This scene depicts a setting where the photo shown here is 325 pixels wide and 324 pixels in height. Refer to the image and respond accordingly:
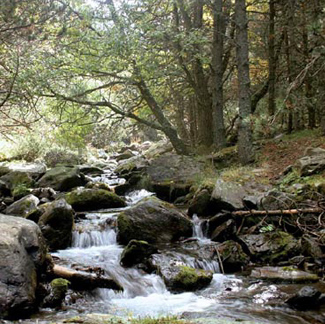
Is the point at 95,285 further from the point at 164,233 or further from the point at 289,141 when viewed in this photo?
the point at 289,141

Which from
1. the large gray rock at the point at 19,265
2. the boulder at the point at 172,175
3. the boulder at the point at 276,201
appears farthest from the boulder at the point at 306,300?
the boulder at the point at 172,175

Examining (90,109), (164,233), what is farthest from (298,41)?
(164,233)

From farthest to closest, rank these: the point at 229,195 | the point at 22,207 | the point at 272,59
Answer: the point at 272,59 < the point at 22,207 < the point at 229,195

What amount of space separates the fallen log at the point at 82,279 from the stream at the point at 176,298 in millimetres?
105

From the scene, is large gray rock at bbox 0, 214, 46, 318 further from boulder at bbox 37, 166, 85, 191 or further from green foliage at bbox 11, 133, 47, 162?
green foliage at bbox 11, 133, 47, 162

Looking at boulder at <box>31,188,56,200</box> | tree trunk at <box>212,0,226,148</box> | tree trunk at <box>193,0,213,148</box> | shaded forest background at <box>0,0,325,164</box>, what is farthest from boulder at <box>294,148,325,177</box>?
boulder at <box>31,188,56,200</box>

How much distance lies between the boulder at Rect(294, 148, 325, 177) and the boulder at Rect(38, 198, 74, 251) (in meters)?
5.53

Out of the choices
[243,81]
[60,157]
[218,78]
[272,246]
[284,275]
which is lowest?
[284,275]

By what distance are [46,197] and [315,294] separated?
8500 millimetres

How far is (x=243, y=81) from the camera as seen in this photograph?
11.4 metres

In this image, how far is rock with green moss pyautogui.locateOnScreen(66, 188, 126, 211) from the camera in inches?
409

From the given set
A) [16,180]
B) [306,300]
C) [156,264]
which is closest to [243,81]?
[156,264]

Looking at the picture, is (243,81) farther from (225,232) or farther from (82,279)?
(82,279)

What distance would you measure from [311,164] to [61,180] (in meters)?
8.54
